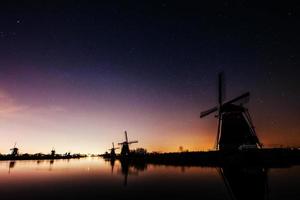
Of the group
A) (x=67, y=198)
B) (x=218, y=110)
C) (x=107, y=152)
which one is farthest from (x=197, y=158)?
(x=107, y=152)

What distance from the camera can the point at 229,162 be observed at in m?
48.4

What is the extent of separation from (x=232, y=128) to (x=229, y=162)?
251 inches

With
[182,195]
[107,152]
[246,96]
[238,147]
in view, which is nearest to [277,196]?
[182,195]

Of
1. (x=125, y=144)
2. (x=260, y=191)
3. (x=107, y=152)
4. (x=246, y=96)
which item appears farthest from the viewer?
(x=107, y=152)

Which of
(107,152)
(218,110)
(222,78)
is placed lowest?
(107,152)

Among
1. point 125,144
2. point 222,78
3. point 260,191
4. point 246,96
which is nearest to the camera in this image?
point 260,191

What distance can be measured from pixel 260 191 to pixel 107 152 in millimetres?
166306

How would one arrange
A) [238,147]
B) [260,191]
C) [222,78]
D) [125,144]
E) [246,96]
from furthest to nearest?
[125,144], [222,78], [246,96], [238,147], [260,191]

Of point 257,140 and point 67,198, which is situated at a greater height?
point 257,140

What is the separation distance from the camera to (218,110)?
184 feet

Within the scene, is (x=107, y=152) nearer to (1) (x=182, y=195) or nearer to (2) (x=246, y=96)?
(2) (x=246, y=96)

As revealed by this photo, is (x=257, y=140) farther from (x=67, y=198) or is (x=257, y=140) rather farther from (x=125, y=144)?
(x=125, y=144)

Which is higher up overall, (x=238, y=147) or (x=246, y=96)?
(x=246, y=96)

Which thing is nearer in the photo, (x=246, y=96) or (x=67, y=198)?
(x=67, y=198)
